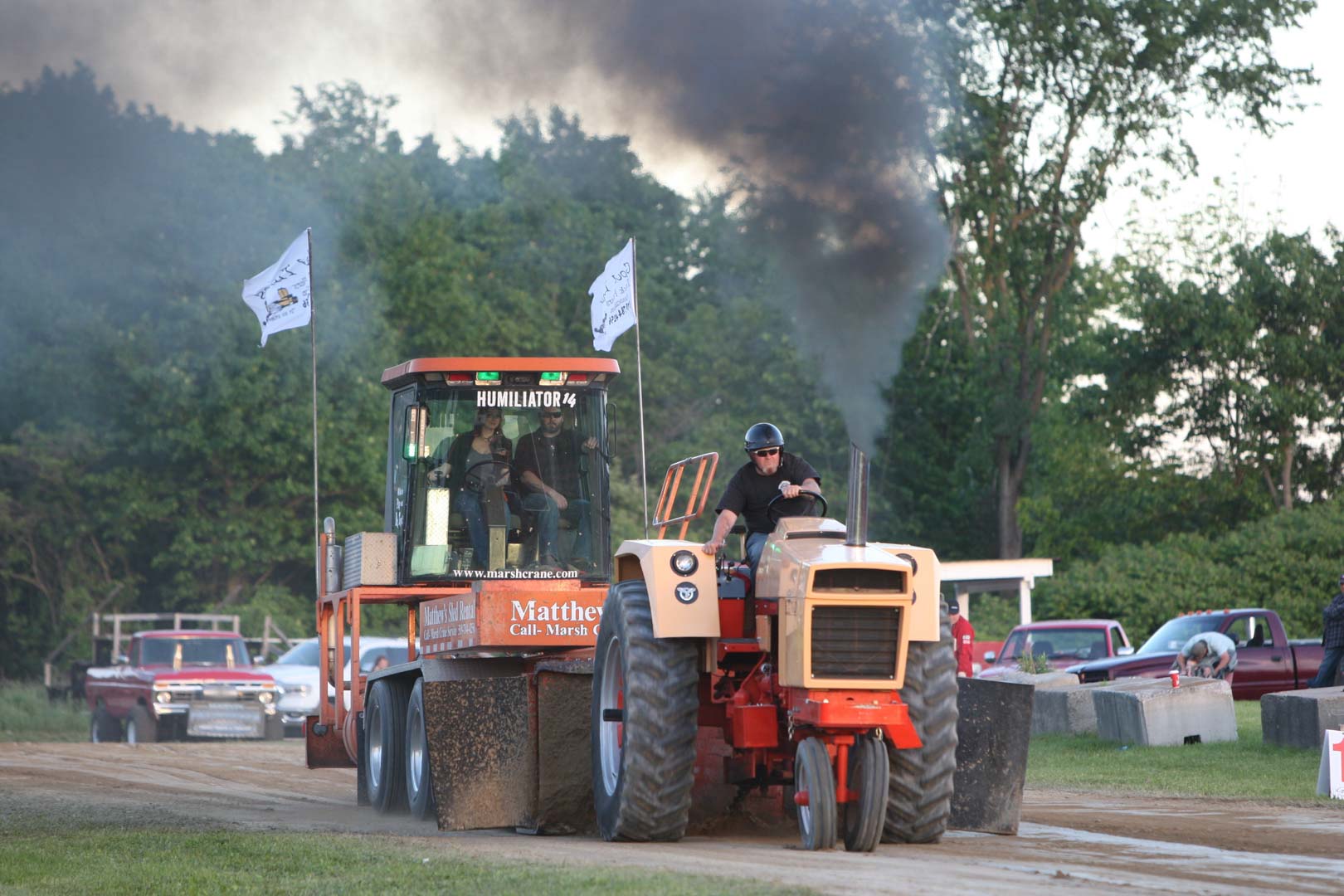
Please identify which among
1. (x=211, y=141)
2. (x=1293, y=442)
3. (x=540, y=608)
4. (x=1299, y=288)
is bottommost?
(x=540, y=608)

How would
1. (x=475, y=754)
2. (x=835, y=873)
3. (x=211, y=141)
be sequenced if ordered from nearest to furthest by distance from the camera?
(x=835, y=873) < (x=475, y=754) < (x=211, y=141)

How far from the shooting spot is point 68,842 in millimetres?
10992

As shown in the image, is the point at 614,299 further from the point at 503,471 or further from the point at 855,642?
the point at 855,642

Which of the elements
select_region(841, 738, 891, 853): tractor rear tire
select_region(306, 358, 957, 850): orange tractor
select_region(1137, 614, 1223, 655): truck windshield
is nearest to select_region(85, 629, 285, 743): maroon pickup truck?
select_region(306, 358, 957, 850): orange tractor

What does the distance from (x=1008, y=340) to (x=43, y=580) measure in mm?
22097

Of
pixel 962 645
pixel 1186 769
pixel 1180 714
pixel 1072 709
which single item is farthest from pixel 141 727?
pixel 1186 769

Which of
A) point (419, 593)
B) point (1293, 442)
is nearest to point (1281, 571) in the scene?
point (1293, 442)

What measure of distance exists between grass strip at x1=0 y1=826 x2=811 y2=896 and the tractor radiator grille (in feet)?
4.53

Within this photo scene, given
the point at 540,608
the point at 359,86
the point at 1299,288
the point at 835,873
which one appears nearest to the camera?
the point at 835,873

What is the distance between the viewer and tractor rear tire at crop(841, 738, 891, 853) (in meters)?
9.40

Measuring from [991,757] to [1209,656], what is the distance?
14010 mm

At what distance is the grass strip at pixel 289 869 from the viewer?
8500 millimetres

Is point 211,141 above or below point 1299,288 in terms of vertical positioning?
above

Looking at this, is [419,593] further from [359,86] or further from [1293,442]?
[359,86]
